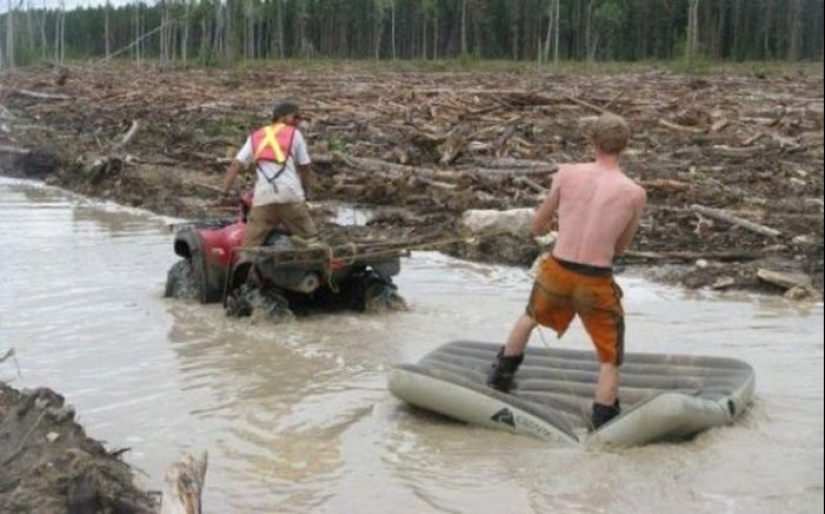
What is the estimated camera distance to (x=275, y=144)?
402 inches

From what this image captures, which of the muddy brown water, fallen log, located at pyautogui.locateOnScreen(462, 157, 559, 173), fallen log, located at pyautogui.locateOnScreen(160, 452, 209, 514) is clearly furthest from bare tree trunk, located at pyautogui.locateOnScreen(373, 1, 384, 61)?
fallen log, located at pyautogui.locateOnScreen(160, 452, 209, 514)

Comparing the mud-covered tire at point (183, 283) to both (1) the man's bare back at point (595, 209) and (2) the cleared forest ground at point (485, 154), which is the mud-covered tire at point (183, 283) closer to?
(2) the cleared forest ground at point (485, 154)

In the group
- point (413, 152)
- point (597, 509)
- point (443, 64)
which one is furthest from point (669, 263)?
point (443, 64)

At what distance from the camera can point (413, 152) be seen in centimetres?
2028

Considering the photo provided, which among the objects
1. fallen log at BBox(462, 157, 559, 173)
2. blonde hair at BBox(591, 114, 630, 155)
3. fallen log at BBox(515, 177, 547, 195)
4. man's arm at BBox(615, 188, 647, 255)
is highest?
blonde hair at BBox(591, 114, 630, 155)

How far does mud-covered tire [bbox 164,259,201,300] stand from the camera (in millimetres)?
11414

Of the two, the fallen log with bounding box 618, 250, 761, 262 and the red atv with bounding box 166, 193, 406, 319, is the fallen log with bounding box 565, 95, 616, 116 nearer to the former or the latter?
the fallen log with bounding box 618, 250, 761, 262

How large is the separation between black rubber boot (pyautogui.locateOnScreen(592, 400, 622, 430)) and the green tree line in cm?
4781

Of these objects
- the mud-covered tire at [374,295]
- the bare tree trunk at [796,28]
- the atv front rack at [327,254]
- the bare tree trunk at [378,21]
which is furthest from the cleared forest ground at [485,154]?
the bare tree trunk at [378,21]

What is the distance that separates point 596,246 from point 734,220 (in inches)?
293

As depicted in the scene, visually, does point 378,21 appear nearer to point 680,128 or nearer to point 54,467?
point 680,128

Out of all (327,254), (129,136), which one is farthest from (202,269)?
(129,136)

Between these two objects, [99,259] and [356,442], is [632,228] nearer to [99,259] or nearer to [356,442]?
[356,442]

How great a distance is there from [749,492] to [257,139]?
5.92 m
